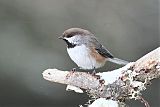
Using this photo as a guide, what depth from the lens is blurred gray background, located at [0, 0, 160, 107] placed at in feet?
13.6

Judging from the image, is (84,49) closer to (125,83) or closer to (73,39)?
(73,39)

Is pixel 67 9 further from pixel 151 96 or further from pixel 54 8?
pixel 151 96

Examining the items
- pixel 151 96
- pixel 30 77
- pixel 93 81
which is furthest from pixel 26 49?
pixel 93 81

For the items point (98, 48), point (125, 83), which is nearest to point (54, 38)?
point (98, 48)

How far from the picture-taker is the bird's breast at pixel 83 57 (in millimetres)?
2426

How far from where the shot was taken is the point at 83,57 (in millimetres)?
2451

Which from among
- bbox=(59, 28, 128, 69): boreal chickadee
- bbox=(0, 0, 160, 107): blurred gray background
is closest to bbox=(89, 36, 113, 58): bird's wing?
bbox=(59, 28, 128, 69): boreal chickadee

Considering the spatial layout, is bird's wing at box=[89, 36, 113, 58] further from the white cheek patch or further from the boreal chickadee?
the white cheek patch

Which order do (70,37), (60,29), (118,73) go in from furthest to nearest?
1. (60,29)
2. (70,37)
3. (118,73)

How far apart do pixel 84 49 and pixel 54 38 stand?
1894 mm

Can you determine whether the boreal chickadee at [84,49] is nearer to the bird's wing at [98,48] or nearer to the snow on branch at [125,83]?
the bird's wing at [98,48]

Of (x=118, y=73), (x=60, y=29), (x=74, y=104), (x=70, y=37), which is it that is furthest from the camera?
(x=60, y=29)

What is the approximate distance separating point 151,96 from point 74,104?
0.63 m

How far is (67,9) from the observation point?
14.9ft
